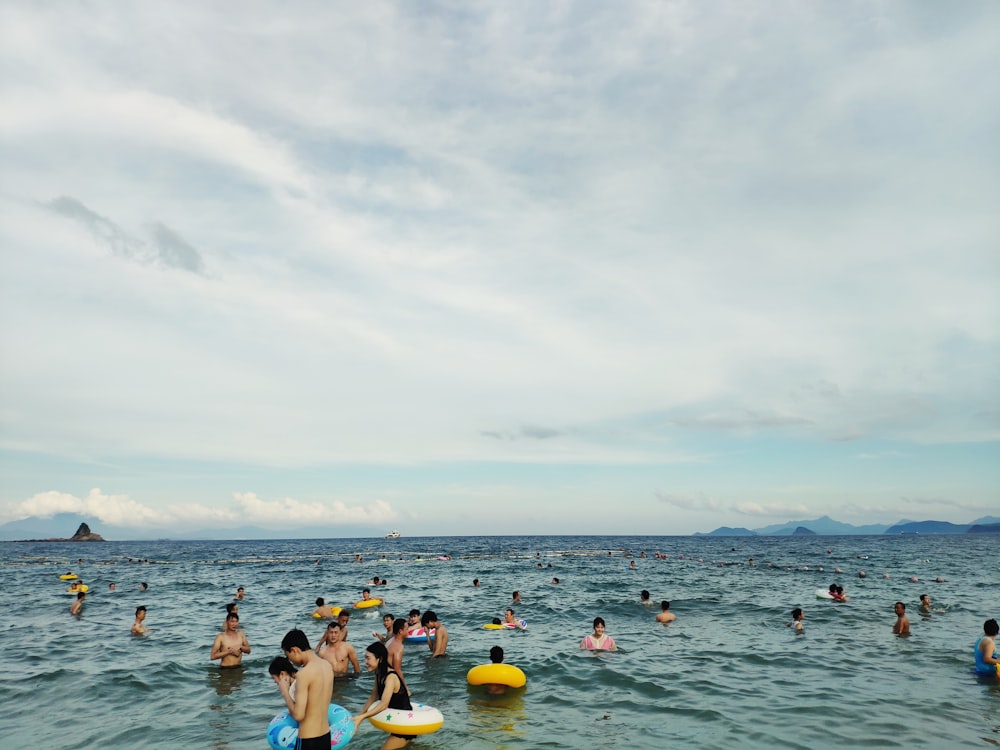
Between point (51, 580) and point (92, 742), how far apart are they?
43.5 m

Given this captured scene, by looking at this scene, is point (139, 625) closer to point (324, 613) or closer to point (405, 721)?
point (324, 613)

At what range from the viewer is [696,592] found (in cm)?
3319

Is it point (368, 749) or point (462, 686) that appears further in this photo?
point (462, 686)

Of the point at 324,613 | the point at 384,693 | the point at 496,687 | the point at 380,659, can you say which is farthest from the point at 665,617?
the point at 380,659

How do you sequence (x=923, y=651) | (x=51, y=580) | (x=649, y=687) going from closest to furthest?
(x=649, y=687) → (x=923, y=651) → (x=51, y=580)

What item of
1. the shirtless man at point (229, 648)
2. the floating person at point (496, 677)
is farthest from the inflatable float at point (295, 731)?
the shirtless man at point (229, 648)

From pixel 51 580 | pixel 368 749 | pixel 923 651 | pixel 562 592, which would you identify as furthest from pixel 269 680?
pixel 51 580

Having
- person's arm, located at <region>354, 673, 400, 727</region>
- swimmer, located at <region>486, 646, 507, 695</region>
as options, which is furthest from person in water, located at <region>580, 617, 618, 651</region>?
person's arm, located at <region>354, 673, 400, 727</region>

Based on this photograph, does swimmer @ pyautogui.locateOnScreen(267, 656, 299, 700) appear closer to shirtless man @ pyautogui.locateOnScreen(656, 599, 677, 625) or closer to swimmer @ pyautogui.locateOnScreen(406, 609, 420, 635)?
swimmer @ pyautogui.locateOnScreen(406, 609, 420, 635)

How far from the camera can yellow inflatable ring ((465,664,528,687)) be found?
44.9 ft

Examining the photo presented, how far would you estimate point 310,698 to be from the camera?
8.20 metres

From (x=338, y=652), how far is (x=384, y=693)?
5.98m

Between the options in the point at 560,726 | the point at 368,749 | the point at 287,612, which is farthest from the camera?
the point at 287,612

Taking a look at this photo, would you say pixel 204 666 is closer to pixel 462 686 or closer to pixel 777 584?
pixel 462 686
